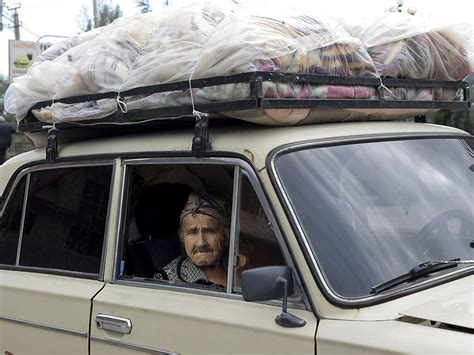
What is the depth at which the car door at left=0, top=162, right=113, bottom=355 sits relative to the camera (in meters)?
3.28

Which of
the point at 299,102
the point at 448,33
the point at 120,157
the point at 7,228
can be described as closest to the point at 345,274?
the point at 299,102

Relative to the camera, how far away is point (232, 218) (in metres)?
2.86

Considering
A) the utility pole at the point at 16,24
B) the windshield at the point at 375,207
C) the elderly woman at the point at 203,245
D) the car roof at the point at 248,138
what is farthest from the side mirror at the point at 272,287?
the utility pole at the point at 16,24

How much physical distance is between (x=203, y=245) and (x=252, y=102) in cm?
83

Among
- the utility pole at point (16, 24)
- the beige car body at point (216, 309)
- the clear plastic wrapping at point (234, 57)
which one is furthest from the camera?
the utility pole at point (16, 24)

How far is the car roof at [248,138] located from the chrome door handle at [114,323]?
77cm

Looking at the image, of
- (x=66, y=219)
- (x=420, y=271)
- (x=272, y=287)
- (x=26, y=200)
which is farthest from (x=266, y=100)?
(x=26, y=200)

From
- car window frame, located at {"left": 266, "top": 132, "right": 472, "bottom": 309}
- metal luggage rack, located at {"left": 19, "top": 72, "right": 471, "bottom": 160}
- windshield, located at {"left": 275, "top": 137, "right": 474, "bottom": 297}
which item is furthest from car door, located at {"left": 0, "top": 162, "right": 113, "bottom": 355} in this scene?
windshield, located at {"left": 275, "top": 137, "right": 474, "bottom": 297}

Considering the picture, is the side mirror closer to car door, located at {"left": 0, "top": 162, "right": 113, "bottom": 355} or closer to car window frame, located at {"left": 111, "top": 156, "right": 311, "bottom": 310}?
car window frame, located at {"left": 111, "top": 156, "right": 311, "bottom": 310}

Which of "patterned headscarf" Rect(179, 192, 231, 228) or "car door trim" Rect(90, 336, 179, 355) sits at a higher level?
"patterned headscarf" Rect(179, 192, 231, 228)

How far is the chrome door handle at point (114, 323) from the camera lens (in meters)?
2.97

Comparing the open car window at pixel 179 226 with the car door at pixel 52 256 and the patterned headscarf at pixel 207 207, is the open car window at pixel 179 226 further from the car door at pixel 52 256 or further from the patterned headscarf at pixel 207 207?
the car door at pixel 52 256

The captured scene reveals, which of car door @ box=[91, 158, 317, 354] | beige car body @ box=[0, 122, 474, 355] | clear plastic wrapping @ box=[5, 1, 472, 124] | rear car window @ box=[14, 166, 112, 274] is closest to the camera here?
beige car body @ box=[0, 122, 474, 355]

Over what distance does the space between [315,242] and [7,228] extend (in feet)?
6.89
